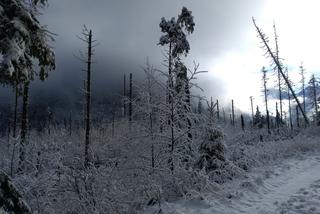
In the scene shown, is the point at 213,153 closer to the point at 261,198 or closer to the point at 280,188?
the point at 280,188

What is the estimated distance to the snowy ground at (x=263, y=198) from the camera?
9.52 meters

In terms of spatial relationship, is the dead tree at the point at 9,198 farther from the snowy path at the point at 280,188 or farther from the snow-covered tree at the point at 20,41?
the snowy path at the point at 280,188

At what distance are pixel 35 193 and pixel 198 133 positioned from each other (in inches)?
209

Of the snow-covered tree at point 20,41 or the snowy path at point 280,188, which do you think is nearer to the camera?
the snow-covered tree at point 20,41

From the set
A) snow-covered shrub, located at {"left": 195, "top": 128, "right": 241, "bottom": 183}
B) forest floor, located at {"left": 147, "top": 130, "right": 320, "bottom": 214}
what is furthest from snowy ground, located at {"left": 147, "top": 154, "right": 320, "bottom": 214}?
snow-covered shrub, located at {"left": 195, "top": 128, "right": 241, "bottom": 183}

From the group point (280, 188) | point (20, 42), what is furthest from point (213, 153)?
point (20, 42)

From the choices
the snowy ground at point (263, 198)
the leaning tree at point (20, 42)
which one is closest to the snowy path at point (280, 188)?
the snowy ground at point (263, 198)

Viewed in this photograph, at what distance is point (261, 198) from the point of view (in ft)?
35.7

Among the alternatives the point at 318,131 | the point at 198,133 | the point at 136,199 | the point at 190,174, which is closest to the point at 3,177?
the point at 136,199

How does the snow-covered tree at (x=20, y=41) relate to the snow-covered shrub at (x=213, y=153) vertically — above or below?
above

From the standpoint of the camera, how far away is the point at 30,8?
6.46 metres

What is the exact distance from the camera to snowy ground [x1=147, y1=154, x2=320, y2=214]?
31.2ft

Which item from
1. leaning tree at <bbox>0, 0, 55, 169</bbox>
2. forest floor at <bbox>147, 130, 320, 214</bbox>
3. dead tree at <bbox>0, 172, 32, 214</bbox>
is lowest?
forest floor at <bbox>147, 130, 320, 214</bbox>

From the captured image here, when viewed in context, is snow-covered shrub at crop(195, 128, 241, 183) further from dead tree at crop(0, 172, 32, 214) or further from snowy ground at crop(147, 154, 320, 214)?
dead tree at crop(0, 172, 32, 214)
